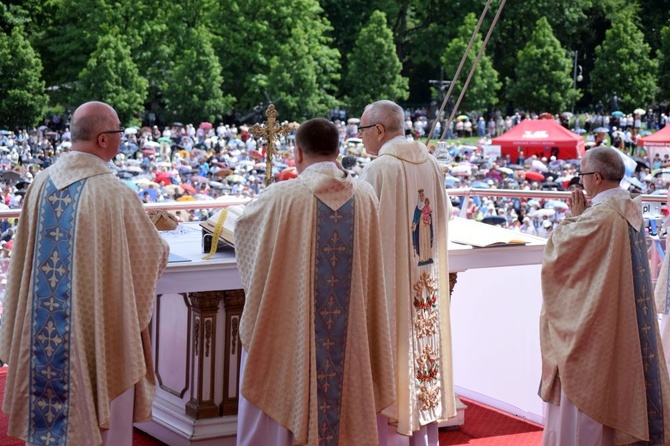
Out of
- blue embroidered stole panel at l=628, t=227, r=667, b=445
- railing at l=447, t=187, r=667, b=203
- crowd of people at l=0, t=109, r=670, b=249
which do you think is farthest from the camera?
crowd of people at l=0, t=109, r=670, b=249

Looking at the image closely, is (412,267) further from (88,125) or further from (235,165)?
(235,165)

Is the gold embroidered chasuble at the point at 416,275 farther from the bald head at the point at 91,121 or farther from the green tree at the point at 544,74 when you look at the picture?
A: the green tree at the point at 544,74

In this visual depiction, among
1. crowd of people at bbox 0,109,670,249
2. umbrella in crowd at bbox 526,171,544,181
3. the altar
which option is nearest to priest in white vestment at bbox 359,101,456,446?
the altar

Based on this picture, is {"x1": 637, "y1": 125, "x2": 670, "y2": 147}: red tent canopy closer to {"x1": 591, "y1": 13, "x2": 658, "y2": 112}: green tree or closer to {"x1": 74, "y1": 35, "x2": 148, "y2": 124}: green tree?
{"x1": 591, "y1": 13, "x2": 658, "y2": 112}: green tree

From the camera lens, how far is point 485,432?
5.12 m

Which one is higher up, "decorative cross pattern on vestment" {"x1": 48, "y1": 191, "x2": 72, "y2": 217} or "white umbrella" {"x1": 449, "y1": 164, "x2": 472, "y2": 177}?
"decorative cross pattern on vestment" {"x1": 48, "y1": 191, "x2": 72, "y2": 217}

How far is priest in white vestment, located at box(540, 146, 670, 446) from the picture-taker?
420cm

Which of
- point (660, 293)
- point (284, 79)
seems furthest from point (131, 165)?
point (660, 293)

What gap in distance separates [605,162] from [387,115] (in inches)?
36.1

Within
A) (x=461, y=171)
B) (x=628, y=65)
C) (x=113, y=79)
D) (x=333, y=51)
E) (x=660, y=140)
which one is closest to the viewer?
(x=461, y=171)

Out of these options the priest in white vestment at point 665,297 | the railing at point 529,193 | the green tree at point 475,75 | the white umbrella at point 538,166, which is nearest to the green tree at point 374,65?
the green tree at point 475,75

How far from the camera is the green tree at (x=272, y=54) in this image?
140 ft

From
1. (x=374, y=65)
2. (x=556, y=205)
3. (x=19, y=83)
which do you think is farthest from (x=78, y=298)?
(x=374, y=65)

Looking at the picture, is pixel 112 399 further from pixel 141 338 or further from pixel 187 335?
pixel 187 335
